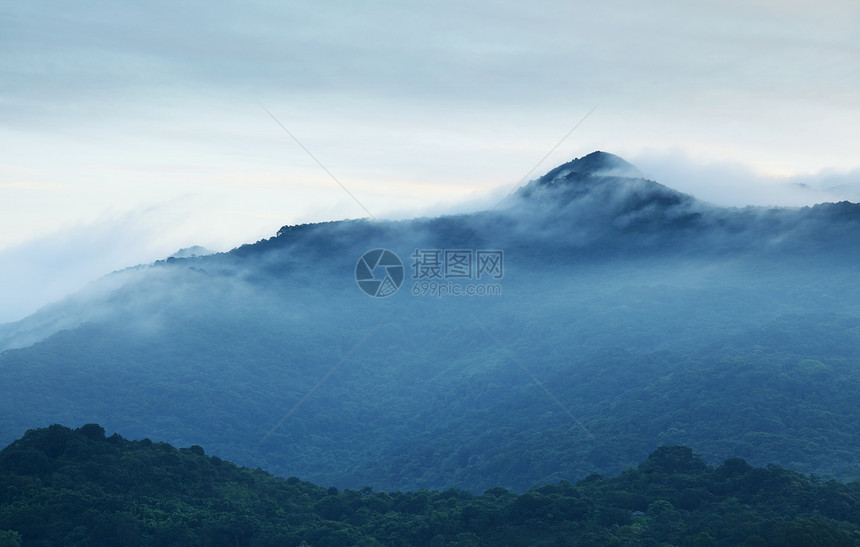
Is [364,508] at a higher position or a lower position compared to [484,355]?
higher

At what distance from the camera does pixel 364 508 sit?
56969 mm

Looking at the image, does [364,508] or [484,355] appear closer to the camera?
[364,508]

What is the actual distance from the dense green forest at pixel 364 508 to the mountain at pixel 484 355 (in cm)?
2404

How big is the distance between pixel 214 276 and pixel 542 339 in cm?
7822

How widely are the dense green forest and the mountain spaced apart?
947 inches

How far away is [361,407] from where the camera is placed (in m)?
142

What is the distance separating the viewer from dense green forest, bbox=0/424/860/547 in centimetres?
4488

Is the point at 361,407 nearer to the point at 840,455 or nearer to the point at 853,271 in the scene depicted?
the point at 840,455

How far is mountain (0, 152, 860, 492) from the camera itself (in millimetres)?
95500

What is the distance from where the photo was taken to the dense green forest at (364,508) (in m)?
44.9

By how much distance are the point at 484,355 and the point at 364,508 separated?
323 feet

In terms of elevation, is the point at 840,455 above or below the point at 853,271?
below

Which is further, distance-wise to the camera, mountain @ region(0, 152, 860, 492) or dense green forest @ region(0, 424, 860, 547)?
mountain @ region(0, 152, 860, 492)

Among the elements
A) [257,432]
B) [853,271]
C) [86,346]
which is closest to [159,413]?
[257,432]
